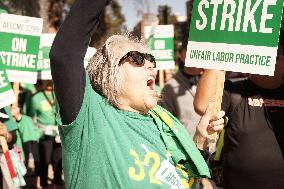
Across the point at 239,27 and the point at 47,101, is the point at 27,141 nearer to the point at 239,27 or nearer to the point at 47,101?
the point at 47,101

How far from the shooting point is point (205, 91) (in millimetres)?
2525

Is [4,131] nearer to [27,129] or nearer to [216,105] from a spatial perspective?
[216,105]

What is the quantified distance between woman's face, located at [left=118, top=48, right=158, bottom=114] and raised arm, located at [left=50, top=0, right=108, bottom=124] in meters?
0.29

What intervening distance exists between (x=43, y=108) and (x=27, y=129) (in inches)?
14.5

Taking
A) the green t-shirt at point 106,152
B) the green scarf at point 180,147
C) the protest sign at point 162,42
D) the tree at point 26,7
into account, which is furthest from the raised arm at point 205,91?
the tree at point 26,7

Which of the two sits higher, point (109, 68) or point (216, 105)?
point (109, 68)

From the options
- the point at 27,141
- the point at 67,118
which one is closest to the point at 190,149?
the point at 67,118

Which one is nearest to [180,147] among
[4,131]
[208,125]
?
[208,125]

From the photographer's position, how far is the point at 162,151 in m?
2.05

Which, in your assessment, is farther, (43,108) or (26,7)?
(26,7)

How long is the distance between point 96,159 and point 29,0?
31.7 feet

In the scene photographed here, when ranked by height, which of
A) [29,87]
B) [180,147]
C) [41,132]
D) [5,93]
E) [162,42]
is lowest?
[41,132]

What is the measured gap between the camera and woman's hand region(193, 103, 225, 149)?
2.28m

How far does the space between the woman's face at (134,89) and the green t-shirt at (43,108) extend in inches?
197
